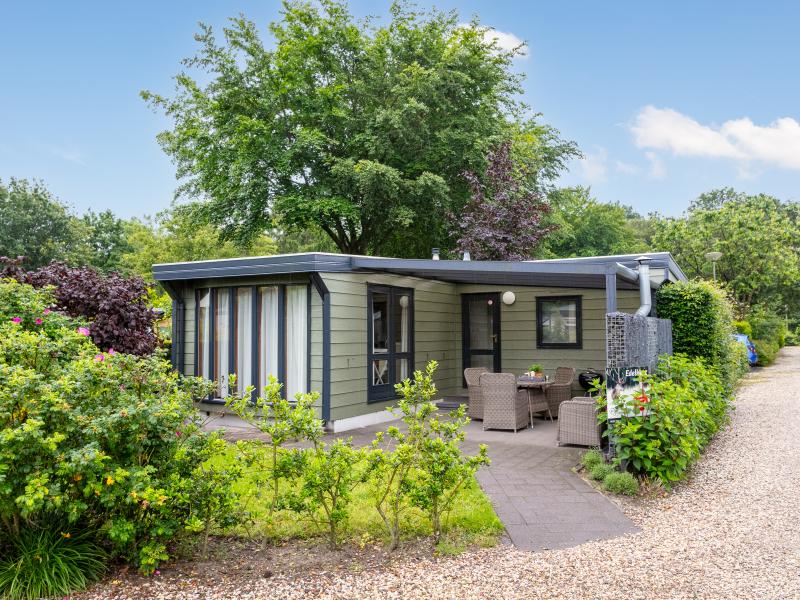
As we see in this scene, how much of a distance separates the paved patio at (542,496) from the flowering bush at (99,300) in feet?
10.7

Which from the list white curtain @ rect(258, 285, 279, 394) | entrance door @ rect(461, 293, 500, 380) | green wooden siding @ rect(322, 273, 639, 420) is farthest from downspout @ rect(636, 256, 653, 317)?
white curtain @ rect(258, 285, 279, 394)

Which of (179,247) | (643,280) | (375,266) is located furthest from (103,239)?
(643,280)

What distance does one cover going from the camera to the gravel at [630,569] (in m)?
3.18

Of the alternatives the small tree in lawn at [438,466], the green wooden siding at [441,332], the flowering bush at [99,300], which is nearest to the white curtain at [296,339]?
the green wooden siding at [441,332]

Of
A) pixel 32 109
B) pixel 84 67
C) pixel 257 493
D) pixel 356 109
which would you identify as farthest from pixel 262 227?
pixel 257 493

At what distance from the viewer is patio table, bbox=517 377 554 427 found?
8.22m

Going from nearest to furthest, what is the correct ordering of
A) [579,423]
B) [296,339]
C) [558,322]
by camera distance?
[579,423] < [296,339] < [558,322]

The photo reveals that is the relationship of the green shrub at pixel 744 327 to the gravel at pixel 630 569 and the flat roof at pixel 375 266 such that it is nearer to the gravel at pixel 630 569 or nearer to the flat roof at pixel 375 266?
the flat roof at pixel 375 266

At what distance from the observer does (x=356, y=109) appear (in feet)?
61.1

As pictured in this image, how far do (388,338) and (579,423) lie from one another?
323cm

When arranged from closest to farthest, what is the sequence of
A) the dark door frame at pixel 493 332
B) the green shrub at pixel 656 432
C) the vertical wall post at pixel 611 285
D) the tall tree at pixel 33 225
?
the green shrub at pixel 656 432, the vertical wall post at pixel 611 285, the dark door frame at pixel 493 332, the tall tree at pixel 33 225

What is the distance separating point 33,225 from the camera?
30.8 metres

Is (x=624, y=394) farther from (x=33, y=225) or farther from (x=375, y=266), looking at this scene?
(x=33, y=225)

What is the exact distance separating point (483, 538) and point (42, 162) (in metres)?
35.0
